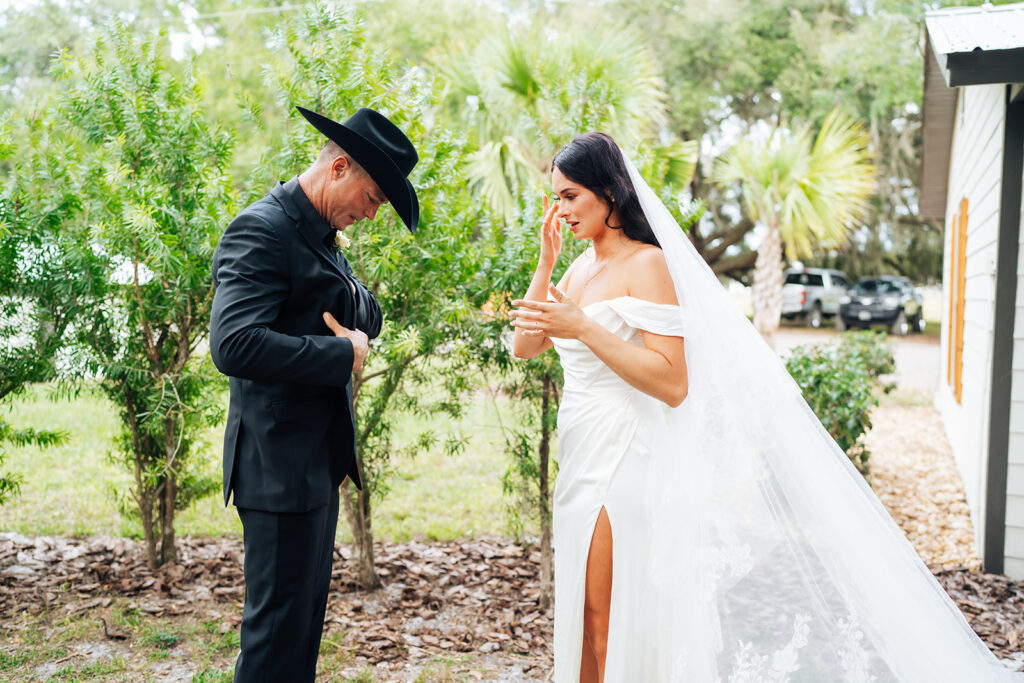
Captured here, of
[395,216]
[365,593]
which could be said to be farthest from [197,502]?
[395,216]

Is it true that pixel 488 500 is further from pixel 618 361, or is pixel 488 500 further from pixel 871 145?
pixel 871 145

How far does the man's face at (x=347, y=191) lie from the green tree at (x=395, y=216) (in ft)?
3.87

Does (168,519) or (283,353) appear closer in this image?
(283,353)

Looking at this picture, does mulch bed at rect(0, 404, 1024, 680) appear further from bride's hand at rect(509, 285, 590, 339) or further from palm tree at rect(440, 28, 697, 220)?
palm tree at rect(440, 28, 697, 220)

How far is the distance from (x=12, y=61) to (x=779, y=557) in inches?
573

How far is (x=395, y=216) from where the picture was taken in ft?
12.7

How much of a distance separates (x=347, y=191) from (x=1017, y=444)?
4.30 meters

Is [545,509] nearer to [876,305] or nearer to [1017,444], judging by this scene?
[1017,444]

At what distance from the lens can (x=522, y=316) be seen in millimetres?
2383

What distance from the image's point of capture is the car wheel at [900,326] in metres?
24.8

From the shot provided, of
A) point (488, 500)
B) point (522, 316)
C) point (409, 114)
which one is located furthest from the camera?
point (488, 500)

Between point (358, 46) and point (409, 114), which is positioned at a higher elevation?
point (358, 46)

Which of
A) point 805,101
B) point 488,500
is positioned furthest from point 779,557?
point 805,101

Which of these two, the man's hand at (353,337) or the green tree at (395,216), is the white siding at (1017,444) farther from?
the man's hand at (353,337)
